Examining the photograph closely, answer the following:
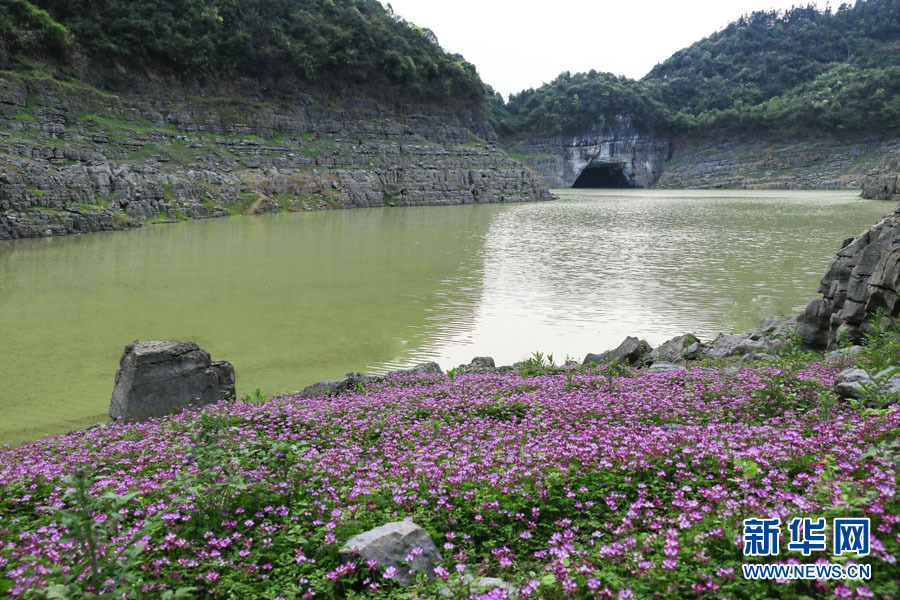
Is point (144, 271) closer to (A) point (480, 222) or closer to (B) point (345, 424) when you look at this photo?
(B) point (345, 424)

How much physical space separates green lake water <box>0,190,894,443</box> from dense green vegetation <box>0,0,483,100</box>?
111ft

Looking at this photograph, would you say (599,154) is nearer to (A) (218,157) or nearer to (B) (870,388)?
(A) (218,157)

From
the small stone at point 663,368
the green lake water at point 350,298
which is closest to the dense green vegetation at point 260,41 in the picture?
the green lake water at point 350,298

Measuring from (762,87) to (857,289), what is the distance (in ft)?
509

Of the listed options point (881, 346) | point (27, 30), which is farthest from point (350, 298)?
point (27, 30)

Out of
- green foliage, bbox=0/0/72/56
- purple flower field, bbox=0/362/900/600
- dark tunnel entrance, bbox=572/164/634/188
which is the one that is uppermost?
green foliage, bbox=0/0/72/56

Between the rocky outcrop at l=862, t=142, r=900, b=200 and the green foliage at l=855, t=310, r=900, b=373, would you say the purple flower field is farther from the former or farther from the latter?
the rocky outcrop at l=862, t=142, r=900, b=200

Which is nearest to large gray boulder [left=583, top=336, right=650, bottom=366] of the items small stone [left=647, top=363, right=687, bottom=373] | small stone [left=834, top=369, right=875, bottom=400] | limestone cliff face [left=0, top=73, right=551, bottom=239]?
small stone [left=647, top=363, right=687, bottom=373]

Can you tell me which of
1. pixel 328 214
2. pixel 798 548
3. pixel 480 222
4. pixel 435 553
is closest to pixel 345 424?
pixel 435 553

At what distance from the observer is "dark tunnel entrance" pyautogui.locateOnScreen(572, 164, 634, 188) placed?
453 feet

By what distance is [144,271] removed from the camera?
21.5m

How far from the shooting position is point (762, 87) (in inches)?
5394

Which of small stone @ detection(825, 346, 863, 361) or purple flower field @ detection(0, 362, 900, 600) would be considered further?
small stone @ detection(825, 346, 863, 361)

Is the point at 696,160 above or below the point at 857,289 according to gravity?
above
